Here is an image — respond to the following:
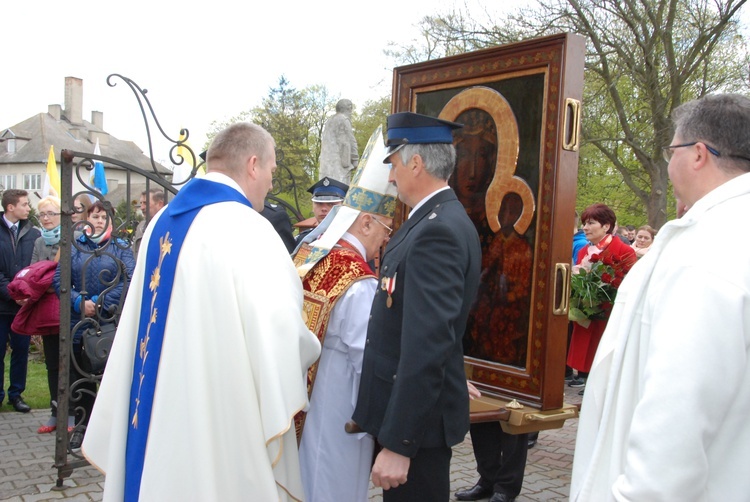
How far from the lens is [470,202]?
3.73m

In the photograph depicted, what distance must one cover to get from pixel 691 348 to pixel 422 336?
951 millimetres

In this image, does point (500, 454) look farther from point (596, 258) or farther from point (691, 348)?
point (691, 348)

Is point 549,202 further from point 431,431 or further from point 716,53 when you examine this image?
point 716,53

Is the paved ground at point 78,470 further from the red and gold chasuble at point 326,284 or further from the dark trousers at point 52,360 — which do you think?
the red and gold chasuble at point 326,284

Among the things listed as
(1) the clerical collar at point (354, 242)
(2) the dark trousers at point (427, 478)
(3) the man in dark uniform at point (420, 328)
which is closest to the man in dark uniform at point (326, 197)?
(1) the clerical collar at point (354, 242)

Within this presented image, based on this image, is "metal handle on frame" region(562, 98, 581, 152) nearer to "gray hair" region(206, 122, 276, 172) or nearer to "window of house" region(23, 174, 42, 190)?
"gray hair" region(206, 122, 276, 172)

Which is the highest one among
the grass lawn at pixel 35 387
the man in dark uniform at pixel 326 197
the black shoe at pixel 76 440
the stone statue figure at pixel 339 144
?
the stone statue figure at pixel 339 144

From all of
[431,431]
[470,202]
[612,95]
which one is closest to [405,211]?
[470,202]

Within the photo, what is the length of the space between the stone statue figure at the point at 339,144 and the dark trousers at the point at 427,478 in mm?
8775

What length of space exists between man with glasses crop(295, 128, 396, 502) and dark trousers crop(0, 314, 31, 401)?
4636mm

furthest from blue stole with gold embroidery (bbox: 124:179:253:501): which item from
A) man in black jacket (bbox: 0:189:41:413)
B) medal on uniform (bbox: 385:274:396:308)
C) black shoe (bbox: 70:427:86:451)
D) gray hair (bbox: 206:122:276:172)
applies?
man in black jacket (bbox: 0:189:41:413)

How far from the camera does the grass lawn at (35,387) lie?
7018 millimetres

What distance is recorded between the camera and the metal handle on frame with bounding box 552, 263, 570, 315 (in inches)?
129

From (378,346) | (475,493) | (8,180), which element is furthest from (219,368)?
(8,180)
